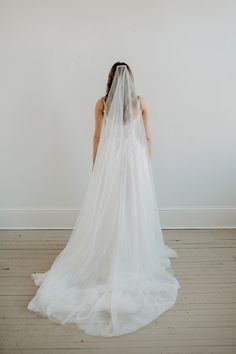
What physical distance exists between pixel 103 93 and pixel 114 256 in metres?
1.47

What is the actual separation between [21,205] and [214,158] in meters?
1.92

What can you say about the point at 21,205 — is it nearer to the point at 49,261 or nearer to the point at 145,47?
the point at 49,261

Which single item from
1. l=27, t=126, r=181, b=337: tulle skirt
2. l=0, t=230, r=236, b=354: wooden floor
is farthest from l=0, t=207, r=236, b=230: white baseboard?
l=27, t=126, r=181, b=337: tulle skirt

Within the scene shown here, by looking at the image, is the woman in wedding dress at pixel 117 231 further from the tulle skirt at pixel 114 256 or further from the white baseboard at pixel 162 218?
the white baseboard at pixel 162 218

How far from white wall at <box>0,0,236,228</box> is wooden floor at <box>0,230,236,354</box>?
397 millimetres

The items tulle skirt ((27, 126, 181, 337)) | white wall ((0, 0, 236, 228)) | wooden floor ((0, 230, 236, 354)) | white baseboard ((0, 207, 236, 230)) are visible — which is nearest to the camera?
wooden floor ((0, 230, 236, 354))

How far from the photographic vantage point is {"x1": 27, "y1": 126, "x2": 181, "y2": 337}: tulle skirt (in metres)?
1.97

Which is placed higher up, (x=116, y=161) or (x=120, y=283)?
(x=116, y=161)

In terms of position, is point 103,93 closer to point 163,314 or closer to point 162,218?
point 162,218

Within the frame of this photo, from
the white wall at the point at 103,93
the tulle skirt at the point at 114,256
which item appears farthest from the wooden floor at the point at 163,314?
the white wall at the point at 103,93

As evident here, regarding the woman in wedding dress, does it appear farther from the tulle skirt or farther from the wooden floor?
the wooden floor

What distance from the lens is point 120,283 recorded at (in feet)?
6.70

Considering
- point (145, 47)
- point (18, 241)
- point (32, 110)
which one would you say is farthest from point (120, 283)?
point (145, 47)

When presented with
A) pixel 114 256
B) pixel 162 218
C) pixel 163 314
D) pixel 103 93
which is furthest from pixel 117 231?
pixel 103 93
